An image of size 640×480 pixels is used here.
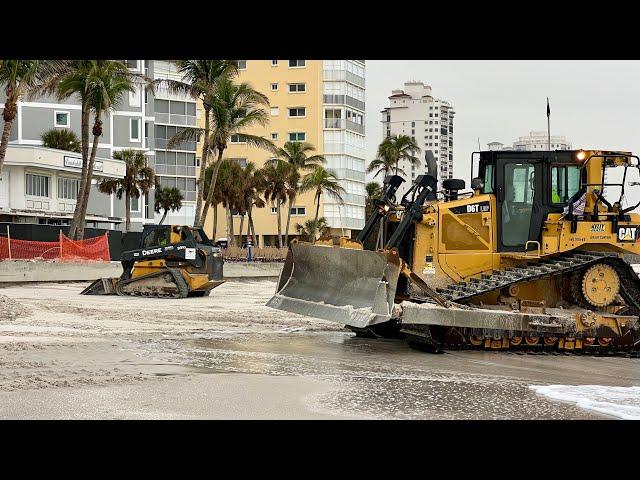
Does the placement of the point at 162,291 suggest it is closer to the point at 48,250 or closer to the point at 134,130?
the point at 48,250

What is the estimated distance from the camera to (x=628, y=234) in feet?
47.9

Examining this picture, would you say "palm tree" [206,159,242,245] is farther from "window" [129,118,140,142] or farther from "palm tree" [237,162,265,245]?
"window" [129,118,140,142]

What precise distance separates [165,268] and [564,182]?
13.3m

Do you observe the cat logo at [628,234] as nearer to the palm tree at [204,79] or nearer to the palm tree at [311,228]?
the palm tree at [204,79]

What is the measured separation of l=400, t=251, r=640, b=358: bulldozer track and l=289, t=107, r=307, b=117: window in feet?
255

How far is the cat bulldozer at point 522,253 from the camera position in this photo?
1396cm

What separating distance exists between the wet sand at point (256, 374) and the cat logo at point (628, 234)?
77.6 inches

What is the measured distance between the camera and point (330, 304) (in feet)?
47.0
